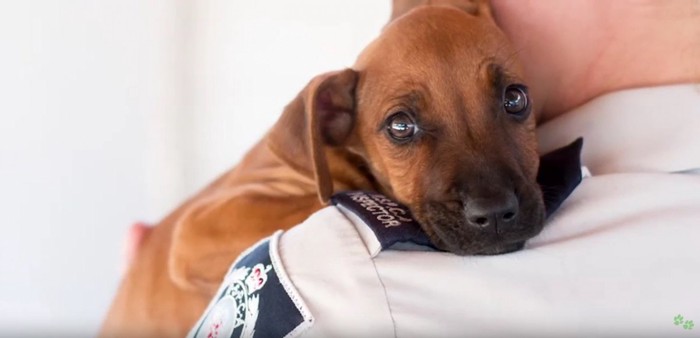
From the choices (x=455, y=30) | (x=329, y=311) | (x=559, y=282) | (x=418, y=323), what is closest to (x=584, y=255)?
(x=559, y=282)

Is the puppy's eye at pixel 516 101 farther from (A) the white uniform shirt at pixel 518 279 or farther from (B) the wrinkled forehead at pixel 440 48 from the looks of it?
(A) the white uniform shirt at pixel 518 279

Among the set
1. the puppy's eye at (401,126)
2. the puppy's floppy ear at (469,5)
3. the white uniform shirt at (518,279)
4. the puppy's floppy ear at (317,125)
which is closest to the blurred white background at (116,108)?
the puppy's floppy ear at (469,5)

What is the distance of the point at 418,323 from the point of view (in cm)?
109

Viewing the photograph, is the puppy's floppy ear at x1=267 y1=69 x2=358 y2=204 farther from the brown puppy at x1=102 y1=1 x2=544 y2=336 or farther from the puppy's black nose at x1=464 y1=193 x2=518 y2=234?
the puppy's black nose at x1=464 y1=193 x2=518 y2=234

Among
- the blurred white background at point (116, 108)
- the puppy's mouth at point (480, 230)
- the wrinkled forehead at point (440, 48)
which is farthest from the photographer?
the blurred white background at point (116, 108)

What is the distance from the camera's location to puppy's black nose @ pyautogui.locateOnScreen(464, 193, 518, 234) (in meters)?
1.29

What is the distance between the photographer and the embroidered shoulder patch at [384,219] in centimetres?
116

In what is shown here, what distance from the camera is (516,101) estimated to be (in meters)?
1.54

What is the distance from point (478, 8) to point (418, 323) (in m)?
0.84

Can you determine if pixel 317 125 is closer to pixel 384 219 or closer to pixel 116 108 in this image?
pixel 384 219

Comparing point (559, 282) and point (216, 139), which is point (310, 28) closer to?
point (216, 139)

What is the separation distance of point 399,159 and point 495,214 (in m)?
0.31

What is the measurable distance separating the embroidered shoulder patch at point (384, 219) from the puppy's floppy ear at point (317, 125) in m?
0.21

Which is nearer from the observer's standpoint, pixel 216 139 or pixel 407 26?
pixel 407 26
